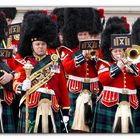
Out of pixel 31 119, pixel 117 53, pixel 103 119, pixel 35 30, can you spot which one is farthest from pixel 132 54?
pixel 31 119

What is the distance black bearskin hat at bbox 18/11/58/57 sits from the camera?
1027cm

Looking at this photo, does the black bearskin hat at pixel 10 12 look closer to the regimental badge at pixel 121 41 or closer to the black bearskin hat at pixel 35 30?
the black bearskin hat at pixel 35 30

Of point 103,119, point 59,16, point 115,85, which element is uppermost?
point 59,16

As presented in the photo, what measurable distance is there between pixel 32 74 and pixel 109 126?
0.69 metres

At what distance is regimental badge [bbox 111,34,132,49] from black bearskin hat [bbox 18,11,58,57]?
43cm

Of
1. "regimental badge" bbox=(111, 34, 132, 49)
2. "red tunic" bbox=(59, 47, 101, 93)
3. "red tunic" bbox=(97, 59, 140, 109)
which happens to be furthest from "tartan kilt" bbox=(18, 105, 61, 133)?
"regimental badge" bbox=(111, 34, 132, 49)

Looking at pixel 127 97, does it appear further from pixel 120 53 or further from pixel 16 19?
pixel 16 19

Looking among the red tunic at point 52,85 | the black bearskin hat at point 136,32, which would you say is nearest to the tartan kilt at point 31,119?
the red tunic at point 52,85

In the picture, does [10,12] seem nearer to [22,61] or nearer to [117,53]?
[22,61]

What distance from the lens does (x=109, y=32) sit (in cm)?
1028

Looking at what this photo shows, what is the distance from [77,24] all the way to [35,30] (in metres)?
0.32

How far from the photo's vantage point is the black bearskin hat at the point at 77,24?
10297mm

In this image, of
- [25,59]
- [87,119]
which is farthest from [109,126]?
[25,59]

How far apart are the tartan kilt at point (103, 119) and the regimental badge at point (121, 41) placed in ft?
1.50
